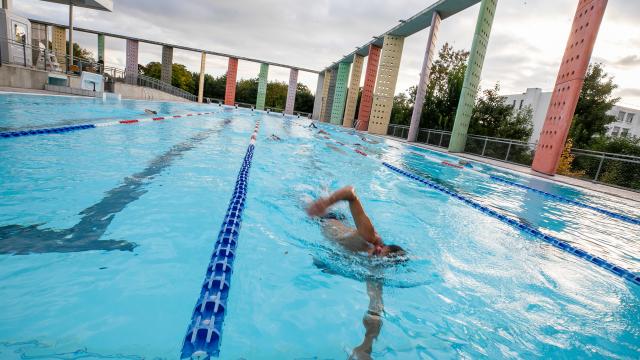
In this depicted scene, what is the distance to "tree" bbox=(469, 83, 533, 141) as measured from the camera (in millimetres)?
17844

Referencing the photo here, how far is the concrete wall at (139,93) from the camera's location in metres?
17.3

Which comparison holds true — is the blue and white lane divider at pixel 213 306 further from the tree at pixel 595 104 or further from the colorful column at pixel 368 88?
the tree at pixel 595 104

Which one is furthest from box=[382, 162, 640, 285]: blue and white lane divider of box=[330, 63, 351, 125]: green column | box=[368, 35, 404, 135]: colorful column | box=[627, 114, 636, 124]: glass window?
box=[627, 114, 636, 124]: glass window

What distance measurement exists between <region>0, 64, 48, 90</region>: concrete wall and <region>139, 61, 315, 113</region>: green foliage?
103ft

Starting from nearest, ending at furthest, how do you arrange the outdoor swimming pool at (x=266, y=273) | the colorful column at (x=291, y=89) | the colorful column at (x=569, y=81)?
the outdoor swimming pool at (x=266, y=273)
the colorful column at (x=569, y=81)
the colorful column at (x=291, y=89)

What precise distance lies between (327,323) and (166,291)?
38.2 inches

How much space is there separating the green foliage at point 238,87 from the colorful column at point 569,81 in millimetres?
34684

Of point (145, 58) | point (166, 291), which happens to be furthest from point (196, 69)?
point (166, 291)

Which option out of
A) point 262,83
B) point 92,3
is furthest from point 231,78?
point 92,3

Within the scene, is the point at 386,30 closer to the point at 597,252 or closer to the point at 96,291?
the point at 597,252

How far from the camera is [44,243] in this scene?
2.16 meters

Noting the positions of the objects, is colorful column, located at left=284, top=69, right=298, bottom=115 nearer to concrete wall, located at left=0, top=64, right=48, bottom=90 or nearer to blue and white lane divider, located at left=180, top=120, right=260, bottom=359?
concrete wall, located at left=0, top=64, right=48, bottom=90

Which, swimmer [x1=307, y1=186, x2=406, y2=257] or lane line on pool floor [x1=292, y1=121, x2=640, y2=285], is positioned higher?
swimmer [x1=307, y1=186, x2=406, y2=257]

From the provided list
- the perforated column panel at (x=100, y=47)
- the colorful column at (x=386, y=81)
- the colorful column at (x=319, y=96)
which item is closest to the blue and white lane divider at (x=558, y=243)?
the colorful column at (x=386, y=81)
